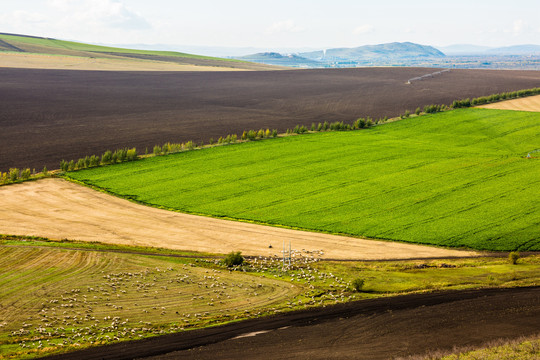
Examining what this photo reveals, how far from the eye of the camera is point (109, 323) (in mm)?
30531

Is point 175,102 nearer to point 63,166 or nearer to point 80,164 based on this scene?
point 80,164

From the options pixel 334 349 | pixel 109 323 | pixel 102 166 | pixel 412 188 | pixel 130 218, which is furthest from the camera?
pixel 102 166

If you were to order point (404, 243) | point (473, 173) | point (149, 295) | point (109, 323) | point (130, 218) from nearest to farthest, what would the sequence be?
point (109, 323) → point (149, 295) → point (404, 243) → point (130, 218) → point (473, 173)

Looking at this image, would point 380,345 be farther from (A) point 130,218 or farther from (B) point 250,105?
(B) point 250,105

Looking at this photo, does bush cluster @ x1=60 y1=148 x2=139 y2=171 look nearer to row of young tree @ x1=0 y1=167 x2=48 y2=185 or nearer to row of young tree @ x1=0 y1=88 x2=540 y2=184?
row of young tree @ x1=0 y1=88 x2=540 y2=184

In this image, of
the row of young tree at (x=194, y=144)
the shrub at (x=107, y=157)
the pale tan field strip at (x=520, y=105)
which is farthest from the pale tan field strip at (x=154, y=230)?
the pale tan field strip at (x=520, y=105)

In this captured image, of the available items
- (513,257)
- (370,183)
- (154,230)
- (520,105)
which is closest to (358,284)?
(513,257)

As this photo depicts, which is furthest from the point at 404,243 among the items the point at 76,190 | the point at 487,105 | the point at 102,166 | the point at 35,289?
the point at 487,105

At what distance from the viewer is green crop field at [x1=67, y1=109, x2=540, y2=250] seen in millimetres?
49219

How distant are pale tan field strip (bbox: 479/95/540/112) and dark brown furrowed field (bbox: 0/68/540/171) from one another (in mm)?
12478

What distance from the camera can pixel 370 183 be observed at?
208ft

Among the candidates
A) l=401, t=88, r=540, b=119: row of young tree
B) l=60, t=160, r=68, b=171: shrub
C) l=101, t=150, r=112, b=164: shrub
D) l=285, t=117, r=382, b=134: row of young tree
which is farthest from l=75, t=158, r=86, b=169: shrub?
l=401, t=88, r=540, b=119: row of young tree

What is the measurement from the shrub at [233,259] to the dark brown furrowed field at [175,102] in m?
39.4

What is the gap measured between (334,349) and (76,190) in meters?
41.7
